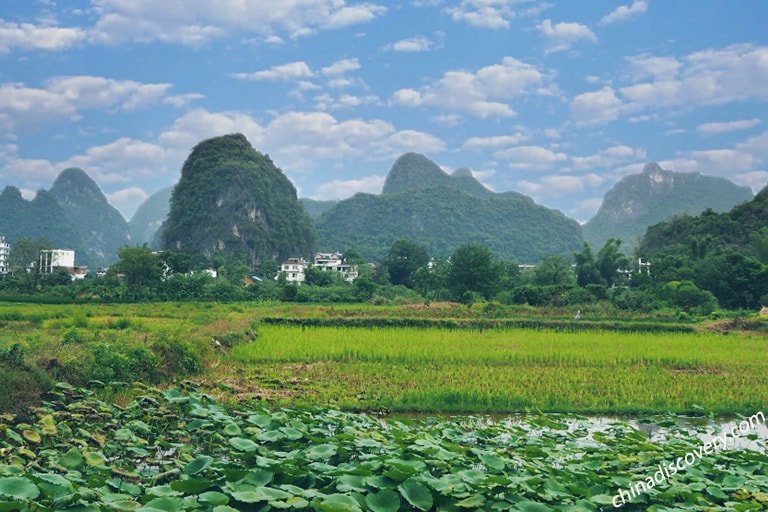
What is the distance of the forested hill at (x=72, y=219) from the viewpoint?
80812 mm

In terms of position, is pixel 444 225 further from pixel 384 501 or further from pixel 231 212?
pixel 384 501

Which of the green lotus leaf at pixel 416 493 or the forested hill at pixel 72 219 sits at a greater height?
the forested hill at pixel 72 219

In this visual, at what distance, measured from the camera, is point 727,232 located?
3356 centimetres

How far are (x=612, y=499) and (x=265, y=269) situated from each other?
1859 inches

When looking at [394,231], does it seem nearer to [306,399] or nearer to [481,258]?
[481,258]

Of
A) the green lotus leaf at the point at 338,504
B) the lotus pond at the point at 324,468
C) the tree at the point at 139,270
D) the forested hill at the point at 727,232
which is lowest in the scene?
the lotus pond at the point at 324,468

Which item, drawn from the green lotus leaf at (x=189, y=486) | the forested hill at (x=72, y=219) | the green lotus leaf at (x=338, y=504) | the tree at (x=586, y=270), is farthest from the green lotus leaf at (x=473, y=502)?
the forested hill at (x=72, y=219)

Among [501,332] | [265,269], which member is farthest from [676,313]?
[265,269]

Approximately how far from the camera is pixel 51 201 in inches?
3388

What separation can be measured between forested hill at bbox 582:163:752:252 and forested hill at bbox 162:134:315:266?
163 feet

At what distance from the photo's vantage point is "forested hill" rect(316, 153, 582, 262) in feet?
260

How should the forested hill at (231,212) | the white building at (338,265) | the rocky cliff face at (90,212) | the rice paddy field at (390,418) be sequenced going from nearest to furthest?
1. the rice paddy field at (390,418)
2. the white building at (338,265)
3. the forested hill at (231,212)
4. the rocky cliff face at (90,212)

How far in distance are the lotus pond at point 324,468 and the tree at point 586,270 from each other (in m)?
27.3

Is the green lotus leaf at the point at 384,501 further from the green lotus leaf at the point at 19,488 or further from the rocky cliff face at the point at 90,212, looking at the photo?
the rocky cliff face at the point at 90,212
